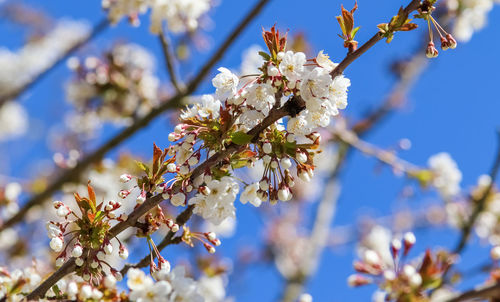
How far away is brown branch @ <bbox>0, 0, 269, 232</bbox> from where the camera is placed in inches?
133

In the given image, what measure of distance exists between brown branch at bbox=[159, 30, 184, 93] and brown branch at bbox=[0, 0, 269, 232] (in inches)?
2.9

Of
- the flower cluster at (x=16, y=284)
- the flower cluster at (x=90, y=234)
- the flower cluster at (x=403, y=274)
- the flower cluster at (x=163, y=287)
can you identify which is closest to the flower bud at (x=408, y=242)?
the flower cluster at (x=403, y=274)

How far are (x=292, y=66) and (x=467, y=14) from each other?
330cm

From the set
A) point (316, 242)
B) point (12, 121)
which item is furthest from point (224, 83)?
point (12, 121)

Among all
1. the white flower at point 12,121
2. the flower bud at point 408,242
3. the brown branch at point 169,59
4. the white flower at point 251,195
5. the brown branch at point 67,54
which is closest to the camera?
the white flower at point 251,195

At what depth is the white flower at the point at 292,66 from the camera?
1428 mm

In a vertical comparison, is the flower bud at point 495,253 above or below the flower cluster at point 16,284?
above

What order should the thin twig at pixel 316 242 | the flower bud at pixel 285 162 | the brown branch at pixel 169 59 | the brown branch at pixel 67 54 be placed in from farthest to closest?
the thin twig at pixel 316 242
the brown branch at pixel 67 54
the brown branch at pixel 169 59
the flower bud at pixel 285 162

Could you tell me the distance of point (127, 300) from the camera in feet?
5.08

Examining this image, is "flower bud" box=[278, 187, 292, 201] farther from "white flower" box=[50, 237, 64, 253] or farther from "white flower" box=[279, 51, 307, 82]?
"white flower" box=[50, 237, 64, 253]

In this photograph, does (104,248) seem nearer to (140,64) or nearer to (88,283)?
(88,283)

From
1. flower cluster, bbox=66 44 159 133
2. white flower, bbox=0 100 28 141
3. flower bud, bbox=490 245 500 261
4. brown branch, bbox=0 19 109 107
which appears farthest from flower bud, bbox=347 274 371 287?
white flower, bbox=0 100 28 141

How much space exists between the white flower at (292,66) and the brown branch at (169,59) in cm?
228

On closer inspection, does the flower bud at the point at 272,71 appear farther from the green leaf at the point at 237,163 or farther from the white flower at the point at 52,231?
the white flower at the point at 52,231
